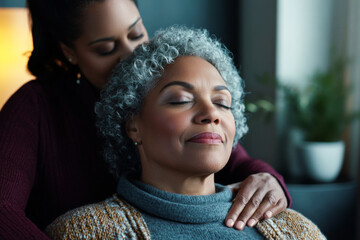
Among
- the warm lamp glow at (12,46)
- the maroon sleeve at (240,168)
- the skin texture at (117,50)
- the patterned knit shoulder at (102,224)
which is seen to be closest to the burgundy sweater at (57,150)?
the maroon sleeve at (240,168)

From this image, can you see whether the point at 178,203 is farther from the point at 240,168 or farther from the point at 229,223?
the point at 240,168

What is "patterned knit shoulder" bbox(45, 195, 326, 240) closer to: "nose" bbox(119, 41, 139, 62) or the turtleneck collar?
the turtleneck collar

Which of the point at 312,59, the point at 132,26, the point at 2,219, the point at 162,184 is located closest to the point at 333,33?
the point at 312,59

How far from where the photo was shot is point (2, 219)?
1.32 m

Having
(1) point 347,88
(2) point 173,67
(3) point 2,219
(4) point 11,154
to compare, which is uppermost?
(2) point 173,67

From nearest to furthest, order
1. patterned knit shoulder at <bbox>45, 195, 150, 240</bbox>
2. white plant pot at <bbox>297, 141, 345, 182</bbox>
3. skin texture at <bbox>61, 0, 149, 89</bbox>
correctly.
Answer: patterned knit shoulder at <bbox>45, 195, 150, 240</bbox>
skin texture at <bbox>61, 0, 149, 89</bbox>
white plant pot at <bbox>297, 141, 345, 182</bbox>

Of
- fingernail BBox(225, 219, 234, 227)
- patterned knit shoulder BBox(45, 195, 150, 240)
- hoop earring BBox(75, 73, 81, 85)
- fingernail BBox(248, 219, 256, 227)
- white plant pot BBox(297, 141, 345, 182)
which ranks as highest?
hoop earring BBox(75, 73, 81, 85)

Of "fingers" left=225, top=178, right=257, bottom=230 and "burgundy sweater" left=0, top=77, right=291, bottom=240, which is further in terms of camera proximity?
"burgundy sweater" left=0, top=77, right=291, bottom=240

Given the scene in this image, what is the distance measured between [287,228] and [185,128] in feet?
1.39

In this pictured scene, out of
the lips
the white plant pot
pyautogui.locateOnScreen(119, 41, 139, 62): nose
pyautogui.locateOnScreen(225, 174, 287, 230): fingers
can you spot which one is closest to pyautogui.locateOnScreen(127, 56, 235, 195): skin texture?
the lips

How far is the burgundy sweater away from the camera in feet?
5.05

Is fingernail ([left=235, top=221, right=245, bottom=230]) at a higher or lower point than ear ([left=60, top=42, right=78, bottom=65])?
lower

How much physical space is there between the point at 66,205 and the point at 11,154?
29 cm

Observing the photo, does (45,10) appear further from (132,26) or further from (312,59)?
(312,59)
